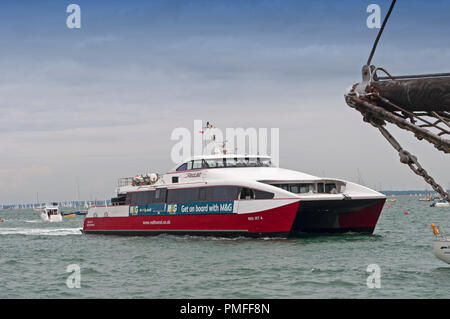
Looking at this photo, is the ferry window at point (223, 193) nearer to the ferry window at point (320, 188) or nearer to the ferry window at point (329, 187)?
the ferry window at point (320, 188)

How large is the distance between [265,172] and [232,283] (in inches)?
500

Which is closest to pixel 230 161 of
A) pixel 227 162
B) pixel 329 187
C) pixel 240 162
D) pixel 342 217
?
pixel 227 162

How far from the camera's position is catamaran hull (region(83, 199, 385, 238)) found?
85.8 ft

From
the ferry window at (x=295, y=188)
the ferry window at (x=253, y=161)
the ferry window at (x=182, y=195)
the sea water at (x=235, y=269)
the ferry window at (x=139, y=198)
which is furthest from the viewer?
the ferry window at (x=139, y=198)

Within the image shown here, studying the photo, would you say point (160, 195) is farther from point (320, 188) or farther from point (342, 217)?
point (342, 217)

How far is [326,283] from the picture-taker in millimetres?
16578

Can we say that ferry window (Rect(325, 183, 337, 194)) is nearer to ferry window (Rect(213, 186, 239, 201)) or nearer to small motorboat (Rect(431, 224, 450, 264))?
ferry window (Rect(213, 186, 239, 201))

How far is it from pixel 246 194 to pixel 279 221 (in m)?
2.05

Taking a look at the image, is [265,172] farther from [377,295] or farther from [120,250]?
[377,295]

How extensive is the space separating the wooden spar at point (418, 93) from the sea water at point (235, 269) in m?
7.45

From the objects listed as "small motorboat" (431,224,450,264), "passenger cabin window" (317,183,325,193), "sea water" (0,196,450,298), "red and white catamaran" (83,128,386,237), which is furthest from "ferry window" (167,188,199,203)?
"small motorboat" (431,224,450,264)

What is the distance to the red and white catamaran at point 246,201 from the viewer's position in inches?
1033

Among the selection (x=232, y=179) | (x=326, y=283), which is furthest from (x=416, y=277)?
(x=232, y=179)

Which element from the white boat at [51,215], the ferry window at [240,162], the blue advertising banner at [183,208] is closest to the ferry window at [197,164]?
the ferry window at [240,162]
